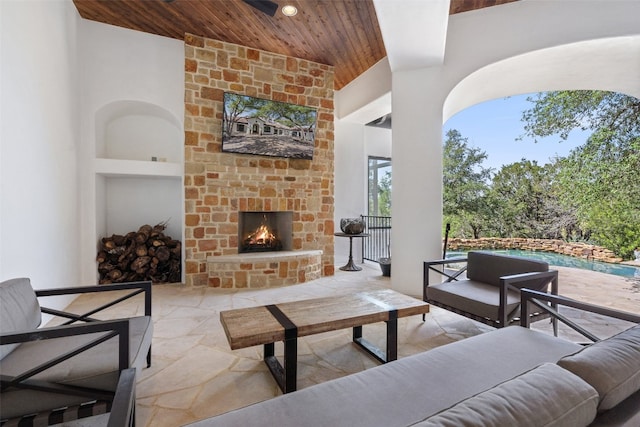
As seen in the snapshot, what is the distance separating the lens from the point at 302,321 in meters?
1.75

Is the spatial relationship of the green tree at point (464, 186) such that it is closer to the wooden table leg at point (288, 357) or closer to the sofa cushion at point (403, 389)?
the sofa cushion at point (403, 389)

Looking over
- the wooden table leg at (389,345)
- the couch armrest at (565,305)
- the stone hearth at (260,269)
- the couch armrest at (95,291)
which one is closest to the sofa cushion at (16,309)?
the couch armrest at (95,291)

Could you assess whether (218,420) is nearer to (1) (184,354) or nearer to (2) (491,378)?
(2) (491,378)

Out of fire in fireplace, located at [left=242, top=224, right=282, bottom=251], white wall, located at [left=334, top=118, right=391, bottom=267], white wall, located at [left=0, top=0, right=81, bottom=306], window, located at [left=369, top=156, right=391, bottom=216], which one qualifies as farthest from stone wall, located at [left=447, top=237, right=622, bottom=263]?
white wall, located at [left=0, top=0, right=81, bottom=306]

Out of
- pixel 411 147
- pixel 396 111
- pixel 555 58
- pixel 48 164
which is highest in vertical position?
pixel 555 58

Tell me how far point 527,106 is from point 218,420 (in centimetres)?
833

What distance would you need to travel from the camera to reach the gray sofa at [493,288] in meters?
2.11

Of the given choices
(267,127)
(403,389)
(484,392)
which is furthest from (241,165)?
(484,392)

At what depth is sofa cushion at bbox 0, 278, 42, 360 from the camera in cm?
133

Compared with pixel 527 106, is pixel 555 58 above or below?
below

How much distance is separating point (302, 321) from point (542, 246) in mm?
7257

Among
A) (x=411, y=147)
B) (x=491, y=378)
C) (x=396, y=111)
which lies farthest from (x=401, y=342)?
(x=396, y=111)

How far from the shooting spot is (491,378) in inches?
45.6

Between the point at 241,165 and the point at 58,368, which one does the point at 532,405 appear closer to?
the point at 58,368
